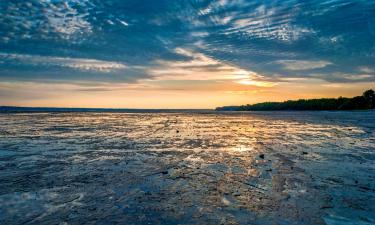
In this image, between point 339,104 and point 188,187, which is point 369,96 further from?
point 188,187

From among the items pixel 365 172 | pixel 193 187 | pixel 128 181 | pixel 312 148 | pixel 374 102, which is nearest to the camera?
pixel 193 187

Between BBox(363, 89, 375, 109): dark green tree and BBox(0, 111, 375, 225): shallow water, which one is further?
BBox(363, 89, 375, 109): dark green tree

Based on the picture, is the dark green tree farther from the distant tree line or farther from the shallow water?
the shallow water

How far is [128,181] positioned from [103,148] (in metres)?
5.56

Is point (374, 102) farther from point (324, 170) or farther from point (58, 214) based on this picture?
point (58, 214)

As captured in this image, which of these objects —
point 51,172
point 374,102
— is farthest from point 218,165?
point 374,102

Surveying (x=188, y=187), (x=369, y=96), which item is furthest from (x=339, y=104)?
(x=188, y=187)

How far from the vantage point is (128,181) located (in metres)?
6.64

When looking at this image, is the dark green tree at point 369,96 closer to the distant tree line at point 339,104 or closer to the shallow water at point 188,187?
the distant tree line at point 339,104

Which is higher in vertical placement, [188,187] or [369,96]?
[369,96]

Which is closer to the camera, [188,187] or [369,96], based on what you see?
[188,187]

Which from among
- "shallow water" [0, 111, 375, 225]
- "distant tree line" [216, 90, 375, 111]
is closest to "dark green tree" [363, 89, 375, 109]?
"distant tree line" [216, 90, 375, 111]

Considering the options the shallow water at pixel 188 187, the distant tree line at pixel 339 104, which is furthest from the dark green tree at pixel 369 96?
the shallow water at pixel 188 187

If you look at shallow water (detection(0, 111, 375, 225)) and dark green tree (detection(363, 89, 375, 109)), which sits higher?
dark green tree (detection(363, 89, 375, 109))
